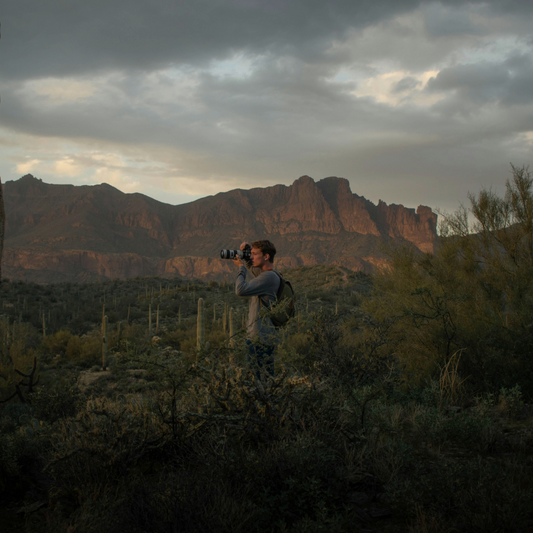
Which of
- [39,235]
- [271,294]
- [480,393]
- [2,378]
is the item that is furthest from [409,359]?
[39,235]

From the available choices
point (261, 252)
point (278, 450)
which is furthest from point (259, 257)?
point (278, 450)

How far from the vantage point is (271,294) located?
13.0 ft

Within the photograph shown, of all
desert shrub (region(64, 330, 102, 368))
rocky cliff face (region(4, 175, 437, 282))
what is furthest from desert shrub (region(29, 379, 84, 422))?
rocky cliff face (region(4, 175, 437, 282))

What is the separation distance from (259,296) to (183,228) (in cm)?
13763

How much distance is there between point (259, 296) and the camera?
3.97 metres

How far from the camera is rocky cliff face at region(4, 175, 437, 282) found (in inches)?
3898

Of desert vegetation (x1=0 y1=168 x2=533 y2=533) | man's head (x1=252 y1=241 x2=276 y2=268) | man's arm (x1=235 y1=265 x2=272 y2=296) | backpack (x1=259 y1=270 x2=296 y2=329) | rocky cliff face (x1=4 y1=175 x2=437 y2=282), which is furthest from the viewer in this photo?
rocky cliff face (x1=4 y1=175 x2=437 y2=282)

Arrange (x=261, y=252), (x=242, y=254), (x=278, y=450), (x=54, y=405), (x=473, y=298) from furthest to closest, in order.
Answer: (x=473, y=298) → (x=54, y=405) → (x=242, y=254) → (x=261, y=252) → (x=278, y=450)

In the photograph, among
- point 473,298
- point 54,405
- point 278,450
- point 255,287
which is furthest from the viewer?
point 473,298

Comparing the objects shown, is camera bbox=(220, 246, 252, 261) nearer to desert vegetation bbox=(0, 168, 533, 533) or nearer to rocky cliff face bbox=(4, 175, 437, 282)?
desert vegetation bbox=(0, 168, 533, 533)

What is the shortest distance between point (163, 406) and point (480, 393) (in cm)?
399

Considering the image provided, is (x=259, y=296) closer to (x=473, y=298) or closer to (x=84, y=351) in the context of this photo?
(x=473, y=298)

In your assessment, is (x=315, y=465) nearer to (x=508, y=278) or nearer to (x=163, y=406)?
(x=163, y=406)

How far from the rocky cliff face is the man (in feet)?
287
